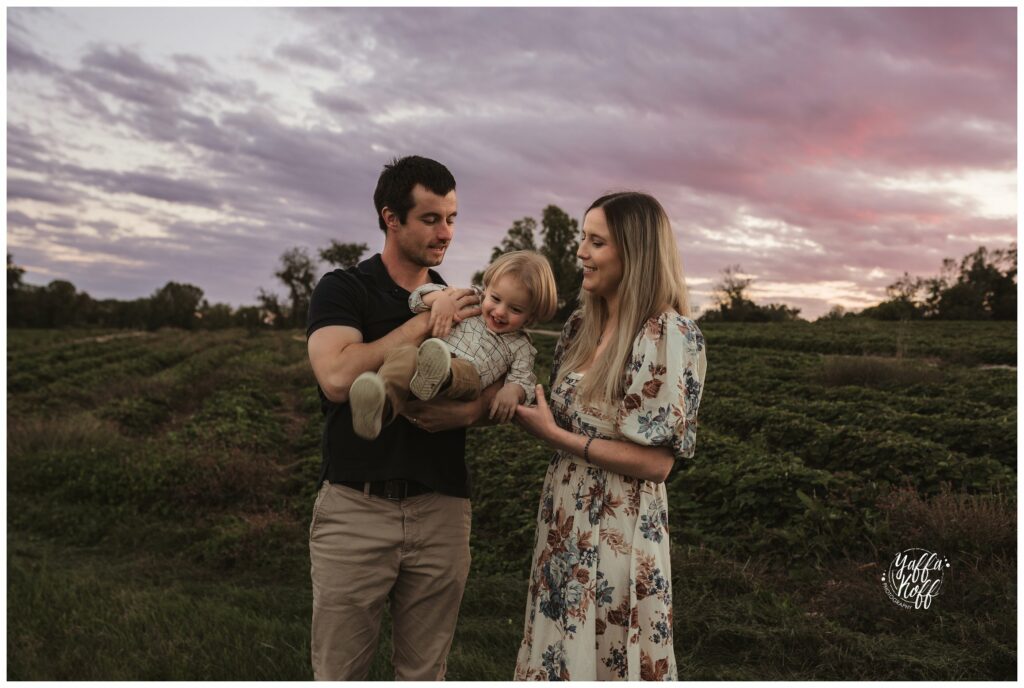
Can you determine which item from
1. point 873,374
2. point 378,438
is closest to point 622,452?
point 378,438

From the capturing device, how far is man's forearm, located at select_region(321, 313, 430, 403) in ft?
8.30

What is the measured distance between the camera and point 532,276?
2.75m

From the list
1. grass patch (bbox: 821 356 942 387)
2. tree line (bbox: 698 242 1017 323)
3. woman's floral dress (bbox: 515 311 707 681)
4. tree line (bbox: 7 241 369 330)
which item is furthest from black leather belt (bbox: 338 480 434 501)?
tree line (bbox: 7 241 369 330)

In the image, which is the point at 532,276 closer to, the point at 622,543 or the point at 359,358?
the point at 359,358

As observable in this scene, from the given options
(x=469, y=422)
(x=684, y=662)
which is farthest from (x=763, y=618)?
(x=469, y=422)

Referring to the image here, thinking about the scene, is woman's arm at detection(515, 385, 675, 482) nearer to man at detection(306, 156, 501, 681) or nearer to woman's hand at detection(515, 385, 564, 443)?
woman's hand at detection(515, 385, 564, 443)

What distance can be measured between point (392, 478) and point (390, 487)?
0.04 metres

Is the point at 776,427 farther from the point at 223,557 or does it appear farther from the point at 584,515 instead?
the point at 584,515

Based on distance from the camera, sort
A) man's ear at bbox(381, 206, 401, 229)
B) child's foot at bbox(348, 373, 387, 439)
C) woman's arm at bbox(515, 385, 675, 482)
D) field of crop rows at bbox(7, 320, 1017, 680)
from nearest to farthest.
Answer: child's foot at bbox(348, 373, 387, 439) < woman's arm at bbox(515, 385, 675, 482) < man's ear at bbox(381, 206, 401, 229) < field of crop rows at bbox(7, 320, 1017, 680)

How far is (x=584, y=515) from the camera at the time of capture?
101 inches

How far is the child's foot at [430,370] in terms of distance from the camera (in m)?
2.41

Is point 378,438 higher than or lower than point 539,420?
lower

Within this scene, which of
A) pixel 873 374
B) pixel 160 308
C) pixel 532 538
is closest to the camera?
pixel 532 538

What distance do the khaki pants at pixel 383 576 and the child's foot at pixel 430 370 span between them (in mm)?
538
